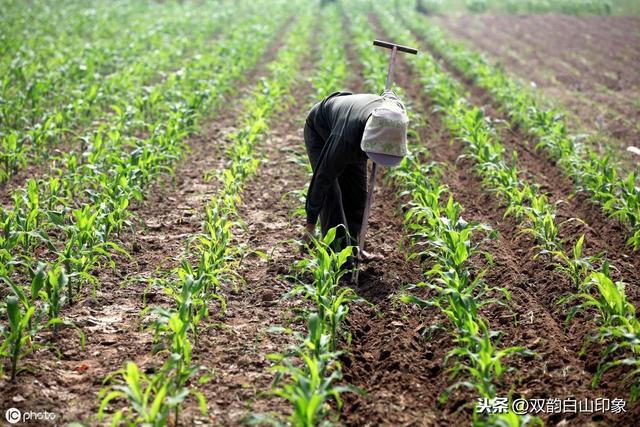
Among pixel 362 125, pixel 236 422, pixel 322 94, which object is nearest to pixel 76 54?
pixel 322 94

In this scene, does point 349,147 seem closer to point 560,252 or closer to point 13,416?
point 560,252

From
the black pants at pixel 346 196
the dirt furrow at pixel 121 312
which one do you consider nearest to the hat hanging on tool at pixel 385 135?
the black pants at pixel 346 196

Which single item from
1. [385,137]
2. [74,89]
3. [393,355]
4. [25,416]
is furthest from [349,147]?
[74,89]

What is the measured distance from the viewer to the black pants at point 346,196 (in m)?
5.40

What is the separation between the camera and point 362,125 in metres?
4.77

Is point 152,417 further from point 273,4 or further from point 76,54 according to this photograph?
point 273,4

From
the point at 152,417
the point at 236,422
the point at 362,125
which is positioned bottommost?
the point at 236,422

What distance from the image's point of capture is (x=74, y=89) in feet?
35.1

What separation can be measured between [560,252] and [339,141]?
1871mm

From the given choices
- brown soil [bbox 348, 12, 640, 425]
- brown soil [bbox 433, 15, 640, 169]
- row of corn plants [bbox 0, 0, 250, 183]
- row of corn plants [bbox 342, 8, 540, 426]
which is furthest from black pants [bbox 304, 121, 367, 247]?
brown soil [bbox 433, 15, 640, 169]

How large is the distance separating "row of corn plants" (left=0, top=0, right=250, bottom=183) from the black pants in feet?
9.72

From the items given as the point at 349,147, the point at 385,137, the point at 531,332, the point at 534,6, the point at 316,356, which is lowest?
the point at 531,332

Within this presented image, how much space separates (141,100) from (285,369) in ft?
22.0

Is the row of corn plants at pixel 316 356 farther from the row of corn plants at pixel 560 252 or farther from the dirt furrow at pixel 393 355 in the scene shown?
the row of corn plants at pixel 560 252
